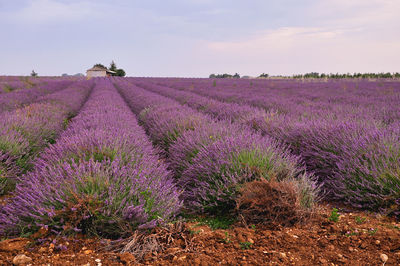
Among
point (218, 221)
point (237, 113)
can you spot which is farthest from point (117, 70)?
point (218, 221)

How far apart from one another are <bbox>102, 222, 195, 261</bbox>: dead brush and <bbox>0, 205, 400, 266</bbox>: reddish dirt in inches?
0.5

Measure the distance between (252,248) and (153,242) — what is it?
646mm

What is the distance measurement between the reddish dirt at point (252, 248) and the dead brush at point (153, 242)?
0.5 inches

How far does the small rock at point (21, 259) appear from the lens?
1811mm

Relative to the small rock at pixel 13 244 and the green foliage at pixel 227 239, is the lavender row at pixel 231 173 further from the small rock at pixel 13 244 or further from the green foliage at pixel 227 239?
the small rock at pixel 13 244

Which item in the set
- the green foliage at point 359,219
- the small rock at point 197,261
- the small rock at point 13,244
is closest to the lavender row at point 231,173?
the green foliage at point 359,219

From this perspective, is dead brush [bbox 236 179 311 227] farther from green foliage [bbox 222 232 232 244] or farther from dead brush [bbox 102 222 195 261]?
dead brush [bbox 102 222 195 261]

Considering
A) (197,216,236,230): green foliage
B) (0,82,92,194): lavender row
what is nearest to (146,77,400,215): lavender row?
(197,216,236,230): green foliage

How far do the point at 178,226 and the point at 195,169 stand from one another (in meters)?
1.01

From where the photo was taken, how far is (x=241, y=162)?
297cm

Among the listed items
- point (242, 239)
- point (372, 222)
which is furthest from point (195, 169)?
point (372, 222)

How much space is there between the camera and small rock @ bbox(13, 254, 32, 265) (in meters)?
1.81

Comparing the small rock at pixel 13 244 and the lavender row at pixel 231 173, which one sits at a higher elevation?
the lavender row at pixel 231 173

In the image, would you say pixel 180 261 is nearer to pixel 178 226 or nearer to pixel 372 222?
pixel 178 226
